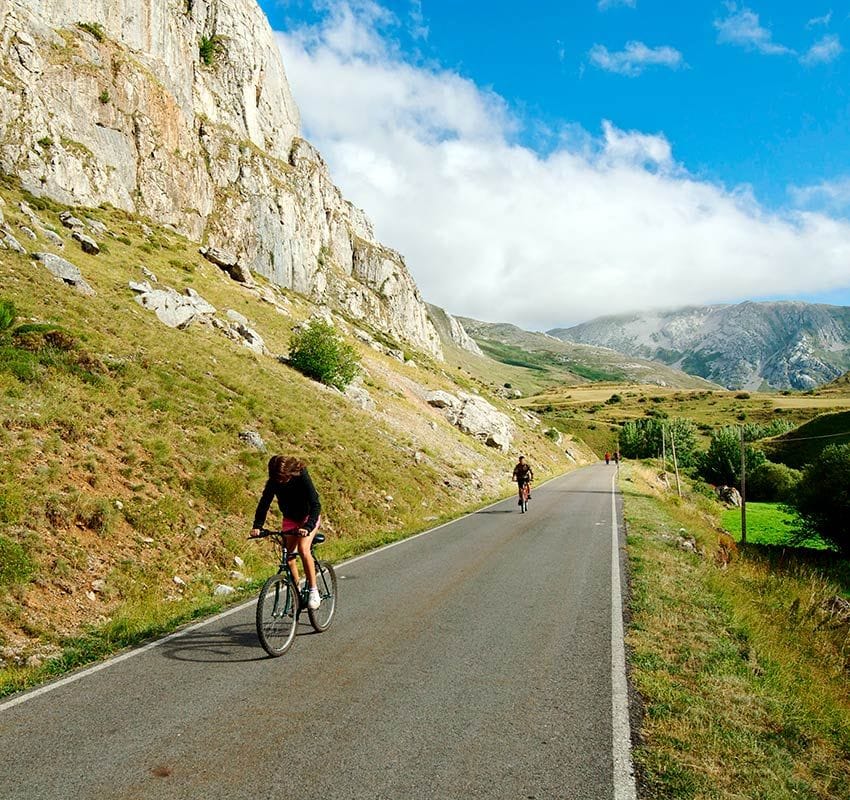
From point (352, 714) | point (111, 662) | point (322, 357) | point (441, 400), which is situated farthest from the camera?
point (441, 400)

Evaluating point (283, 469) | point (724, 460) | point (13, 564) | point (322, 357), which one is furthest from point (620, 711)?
point (724, 460)

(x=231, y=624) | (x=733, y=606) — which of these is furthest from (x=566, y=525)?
(x=231, y=624)

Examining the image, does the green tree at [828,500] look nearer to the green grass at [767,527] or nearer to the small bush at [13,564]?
the green grass at [767,527]

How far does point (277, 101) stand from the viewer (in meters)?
107

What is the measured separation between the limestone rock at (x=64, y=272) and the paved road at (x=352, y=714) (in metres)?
21.6

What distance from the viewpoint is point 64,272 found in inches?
962

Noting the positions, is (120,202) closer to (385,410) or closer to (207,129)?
(207,129)

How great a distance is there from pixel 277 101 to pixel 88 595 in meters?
119

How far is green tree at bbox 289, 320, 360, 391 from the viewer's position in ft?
108

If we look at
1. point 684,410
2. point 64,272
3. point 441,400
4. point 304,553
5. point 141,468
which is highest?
point 684,410

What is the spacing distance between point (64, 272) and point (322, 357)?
13635 mm

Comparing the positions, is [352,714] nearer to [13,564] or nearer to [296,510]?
[296,510]

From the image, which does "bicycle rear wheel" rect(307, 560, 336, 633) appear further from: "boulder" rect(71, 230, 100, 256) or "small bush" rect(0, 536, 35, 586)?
"boulder" rect(71, 230, 100, 256)

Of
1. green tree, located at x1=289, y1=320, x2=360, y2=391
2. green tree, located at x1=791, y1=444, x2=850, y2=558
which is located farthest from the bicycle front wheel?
green tree, located at x1=791, y1=444, x2=850, y2=558
